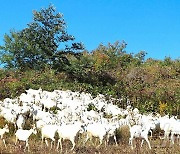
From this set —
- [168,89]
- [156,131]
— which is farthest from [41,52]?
[156,131]

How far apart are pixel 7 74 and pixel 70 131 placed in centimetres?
1574

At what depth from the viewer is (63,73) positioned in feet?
87.8

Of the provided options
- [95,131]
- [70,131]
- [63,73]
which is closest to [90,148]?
[95,131]

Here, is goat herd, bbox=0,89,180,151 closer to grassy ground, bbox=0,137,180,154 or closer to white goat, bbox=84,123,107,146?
white goat, bbox=84,123,107,146

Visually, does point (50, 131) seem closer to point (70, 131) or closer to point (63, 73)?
point (70, 131)

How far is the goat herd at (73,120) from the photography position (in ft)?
40.6

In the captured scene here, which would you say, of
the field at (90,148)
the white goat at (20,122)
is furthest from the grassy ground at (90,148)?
the white goat at (20,122)

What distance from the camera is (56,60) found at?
27.6m

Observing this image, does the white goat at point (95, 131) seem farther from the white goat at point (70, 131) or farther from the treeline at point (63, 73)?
the treeline at point (63, 73)

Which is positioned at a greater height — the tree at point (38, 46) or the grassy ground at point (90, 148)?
the tree at point (38, 46)

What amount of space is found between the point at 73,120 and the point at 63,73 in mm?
12918

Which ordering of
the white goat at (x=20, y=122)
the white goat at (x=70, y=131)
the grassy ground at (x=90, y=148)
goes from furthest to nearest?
the white goat at (x=20, y=122) → the white goat at (x=70, y=131) → the grassy ground at (x=90, y=148)

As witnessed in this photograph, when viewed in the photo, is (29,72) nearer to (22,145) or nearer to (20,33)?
(20,33)

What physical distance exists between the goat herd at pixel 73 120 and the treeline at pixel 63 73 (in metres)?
3.83
